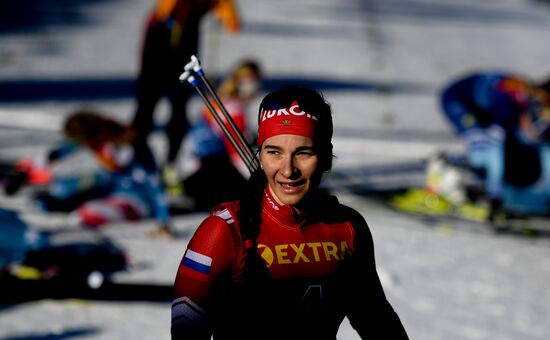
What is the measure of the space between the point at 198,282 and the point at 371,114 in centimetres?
851

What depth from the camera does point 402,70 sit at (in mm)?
13062

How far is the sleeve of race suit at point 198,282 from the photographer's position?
6.82ft

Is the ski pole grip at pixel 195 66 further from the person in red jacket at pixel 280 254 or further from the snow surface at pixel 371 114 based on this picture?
the snow surface at pixel 371 114

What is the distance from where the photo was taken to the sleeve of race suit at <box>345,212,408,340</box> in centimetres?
231

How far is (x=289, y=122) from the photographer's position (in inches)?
84.6

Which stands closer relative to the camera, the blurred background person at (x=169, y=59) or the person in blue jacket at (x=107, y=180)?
the person in blue jacket at (x=107, y=180)

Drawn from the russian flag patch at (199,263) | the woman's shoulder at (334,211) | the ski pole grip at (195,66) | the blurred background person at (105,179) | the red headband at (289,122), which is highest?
the ski pole grip at (195,66)

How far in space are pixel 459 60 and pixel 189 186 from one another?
8518mm

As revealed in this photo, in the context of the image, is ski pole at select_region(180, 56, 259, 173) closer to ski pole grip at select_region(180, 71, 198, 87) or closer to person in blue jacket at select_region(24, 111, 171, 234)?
ski pole grip at select_region(180, 71, 198, 87)

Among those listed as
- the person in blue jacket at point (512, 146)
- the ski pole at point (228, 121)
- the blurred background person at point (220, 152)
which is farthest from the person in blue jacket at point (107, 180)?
the ski pole at point (228, 121)

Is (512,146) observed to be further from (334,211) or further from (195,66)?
(195,66)

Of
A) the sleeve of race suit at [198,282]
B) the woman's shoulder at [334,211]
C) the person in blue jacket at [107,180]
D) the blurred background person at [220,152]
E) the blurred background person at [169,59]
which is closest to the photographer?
the sleeve of race suit at [198,282]

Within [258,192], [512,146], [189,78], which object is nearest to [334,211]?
[258,192]

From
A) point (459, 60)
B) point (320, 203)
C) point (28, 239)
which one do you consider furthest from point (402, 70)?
point (320, 203)
